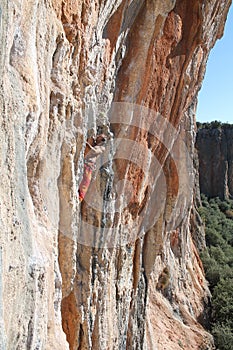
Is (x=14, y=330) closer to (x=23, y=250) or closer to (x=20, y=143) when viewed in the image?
(x=23, y=250)

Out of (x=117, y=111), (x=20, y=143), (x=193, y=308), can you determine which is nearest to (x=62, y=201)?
(x=20, y=143)

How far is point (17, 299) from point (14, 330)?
6.1 inches

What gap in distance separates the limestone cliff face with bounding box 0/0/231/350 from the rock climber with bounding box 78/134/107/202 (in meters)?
0.18

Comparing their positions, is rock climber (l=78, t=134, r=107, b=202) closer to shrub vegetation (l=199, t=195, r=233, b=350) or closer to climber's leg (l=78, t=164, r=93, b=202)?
climber's leg (l=78, t=164, r=93, b=202)

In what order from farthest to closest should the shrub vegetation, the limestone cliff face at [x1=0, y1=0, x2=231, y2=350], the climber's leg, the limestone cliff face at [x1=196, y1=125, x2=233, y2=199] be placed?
the limestone cliff face at [x1=196, y1=125, x2=233, y2=199], the shrub vegetation, the climber's leg, the limestone cliff face at [x1=0, y1=0, x2=231, y2=350]

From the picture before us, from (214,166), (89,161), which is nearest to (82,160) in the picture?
(89,161)

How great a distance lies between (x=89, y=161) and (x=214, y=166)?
84.7 ft

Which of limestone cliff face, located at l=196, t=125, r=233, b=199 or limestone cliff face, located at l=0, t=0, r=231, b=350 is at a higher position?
limestone cliff face, located at l=196, t=125, r=233, b=199

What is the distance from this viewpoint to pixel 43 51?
113 inches

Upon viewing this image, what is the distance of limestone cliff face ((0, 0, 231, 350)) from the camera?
7.15 ft

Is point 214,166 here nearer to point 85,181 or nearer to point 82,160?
point 85,181

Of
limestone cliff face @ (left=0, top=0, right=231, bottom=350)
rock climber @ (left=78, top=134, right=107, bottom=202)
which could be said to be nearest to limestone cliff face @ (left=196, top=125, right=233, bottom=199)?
limestone cliff face @ (left=0, top=0, right=231, bottom=350)

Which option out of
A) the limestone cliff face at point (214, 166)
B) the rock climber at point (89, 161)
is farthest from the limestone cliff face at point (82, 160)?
the limestone cliff face at point (214, 166)

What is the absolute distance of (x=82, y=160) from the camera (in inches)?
168
